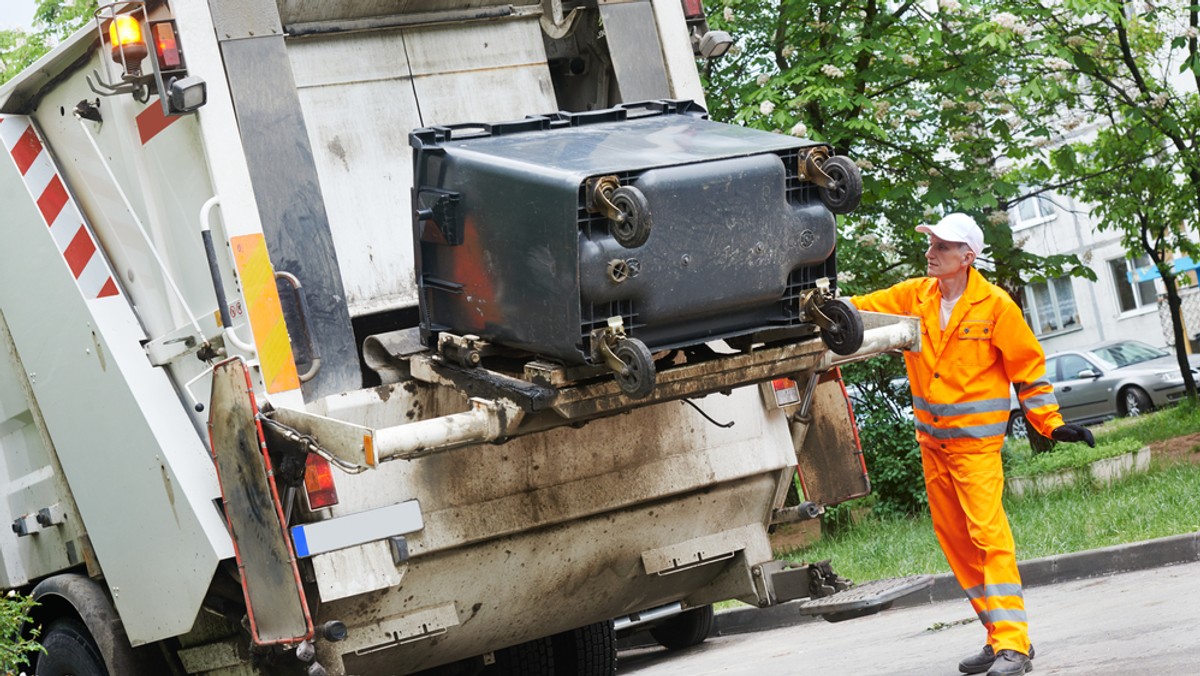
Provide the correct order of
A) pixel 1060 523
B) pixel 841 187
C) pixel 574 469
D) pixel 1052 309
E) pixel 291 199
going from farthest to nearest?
pixel 1052 309, pixel 1060 523, pixel 574 469, pixel 291 199, pixel 841 187

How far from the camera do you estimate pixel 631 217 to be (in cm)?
355

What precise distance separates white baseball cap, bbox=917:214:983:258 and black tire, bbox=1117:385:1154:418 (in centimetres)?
1485

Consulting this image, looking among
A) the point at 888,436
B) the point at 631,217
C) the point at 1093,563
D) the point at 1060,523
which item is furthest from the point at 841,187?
the point at 888,436

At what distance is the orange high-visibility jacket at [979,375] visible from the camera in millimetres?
5137

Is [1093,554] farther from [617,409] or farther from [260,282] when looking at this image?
[260,282]

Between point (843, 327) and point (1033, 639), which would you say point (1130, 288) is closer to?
point (1033, 639)

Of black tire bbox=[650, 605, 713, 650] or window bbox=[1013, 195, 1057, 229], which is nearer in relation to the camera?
black tire bbox=[650, 605, 713, 650]

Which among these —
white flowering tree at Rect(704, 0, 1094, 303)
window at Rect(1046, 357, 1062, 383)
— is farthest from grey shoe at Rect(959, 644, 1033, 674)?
window at Rect(1046, 357, 1062, 383)

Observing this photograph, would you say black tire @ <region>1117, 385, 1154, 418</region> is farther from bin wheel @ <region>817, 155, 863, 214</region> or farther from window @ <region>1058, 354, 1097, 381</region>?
bin wheel @ <region>817, 155, 863, 214</region>

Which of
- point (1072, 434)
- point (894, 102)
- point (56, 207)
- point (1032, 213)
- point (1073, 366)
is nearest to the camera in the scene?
point (56, 207)

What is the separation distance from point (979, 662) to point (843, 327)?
63.8 inches

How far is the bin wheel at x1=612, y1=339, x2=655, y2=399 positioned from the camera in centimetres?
355

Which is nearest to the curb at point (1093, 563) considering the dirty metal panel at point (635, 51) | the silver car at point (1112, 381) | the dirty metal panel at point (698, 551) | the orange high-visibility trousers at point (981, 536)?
the orange high-visibility trousers at point (981, 536)

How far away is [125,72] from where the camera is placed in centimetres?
409
